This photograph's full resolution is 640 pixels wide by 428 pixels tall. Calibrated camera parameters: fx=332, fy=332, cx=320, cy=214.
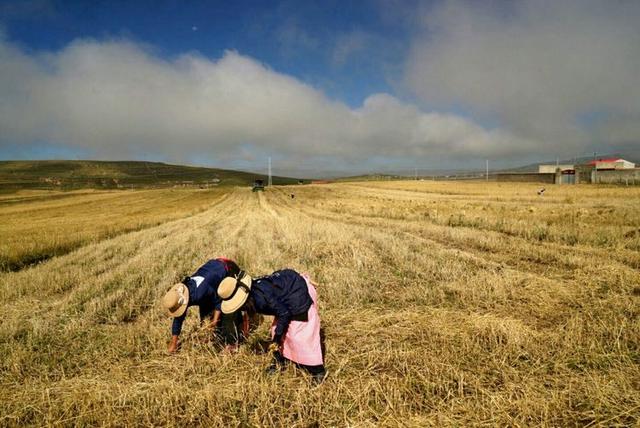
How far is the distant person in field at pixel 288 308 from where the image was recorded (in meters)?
4.06

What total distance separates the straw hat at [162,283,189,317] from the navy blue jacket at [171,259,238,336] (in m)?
0.12

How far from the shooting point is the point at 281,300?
414cm

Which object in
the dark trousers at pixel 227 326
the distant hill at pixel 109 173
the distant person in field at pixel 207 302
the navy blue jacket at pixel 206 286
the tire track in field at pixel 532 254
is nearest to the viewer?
the distant person in field at pixel 207 302

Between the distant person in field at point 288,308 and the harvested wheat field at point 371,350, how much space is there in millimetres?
294

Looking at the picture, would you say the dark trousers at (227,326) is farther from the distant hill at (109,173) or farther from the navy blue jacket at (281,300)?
the distant hill at (109,173)

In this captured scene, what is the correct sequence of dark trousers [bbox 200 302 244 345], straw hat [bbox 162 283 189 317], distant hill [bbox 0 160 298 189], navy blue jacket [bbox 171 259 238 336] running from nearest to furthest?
straw hat [bbox 162 283 189 317] → navy blue jacket [bbox 171 259 238 336] → dark trousers [bbox 200 302 244 345] → distant hill [bbox 0 160 298 189]

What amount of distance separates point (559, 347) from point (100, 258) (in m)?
13.4

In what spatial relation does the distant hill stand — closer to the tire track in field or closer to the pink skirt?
the tire track in field

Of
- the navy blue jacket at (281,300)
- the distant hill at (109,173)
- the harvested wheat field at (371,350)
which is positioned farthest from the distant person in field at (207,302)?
the distant hill at (109,173)

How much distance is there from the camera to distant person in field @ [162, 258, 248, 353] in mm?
4453

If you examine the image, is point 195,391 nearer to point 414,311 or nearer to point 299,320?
point 299,320

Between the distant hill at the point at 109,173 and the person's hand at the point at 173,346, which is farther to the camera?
the distant hill at the point at 109,173

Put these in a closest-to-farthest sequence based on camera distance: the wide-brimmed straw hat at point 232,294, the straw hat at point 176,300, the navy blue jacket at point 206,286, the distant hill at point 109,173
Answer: the wide-brimmed straw hat at point 232,294 → the straw hat at point 176,300 → the navy blue jacket at point 206,286 → the distant hill at point 109,173

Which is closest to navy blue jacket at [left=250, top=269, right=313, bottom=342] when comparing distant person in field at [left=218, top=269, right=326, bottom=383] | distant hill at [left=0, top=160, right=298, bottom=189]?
distant person in field at [left=218, top=269, right=326, bottom=383]
